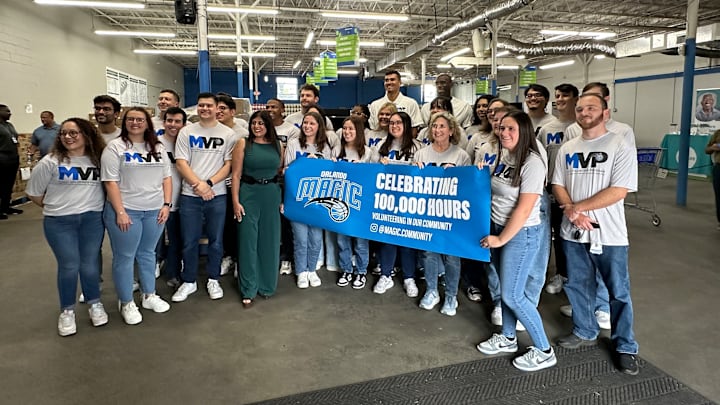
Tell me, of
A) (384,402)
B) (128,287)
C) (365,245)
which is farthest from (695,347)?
(128,287)

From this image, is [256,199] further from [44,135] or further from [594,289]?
[44,135]

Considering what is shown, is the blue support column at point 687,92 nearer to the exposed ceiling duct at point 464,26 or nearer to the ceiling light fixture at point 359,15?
the exposed ceiling duct at point 464,26

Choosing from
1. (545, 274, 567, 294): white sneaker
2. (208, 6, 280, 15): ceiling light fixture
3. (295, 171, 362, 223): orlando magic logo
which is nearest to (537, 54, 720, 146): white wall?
(208, 6, 280, 15): ceiling light fixture

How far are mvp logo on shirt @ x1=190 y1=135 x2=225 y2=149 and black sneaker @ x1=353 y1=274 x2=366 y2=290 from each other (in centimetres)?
168

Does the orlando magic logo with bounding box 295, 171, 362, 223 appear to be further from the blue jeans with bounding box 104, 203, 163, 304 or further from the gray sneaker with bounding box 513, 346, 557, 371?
the gray sneaker with bounding box 513, 346, 557, 371

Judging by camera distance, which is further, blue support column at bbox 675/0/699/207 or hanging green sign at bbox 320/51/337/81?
hanging green sign at bbox 320/51/337/81

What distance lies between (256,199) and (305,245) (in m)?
0.73

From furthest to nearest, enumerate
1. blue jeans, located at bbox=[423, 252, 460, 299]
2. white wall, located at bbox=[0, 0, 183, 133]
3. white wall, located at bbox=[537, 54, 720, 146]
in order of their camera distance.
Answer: white wall, located at bbox=[537, 54, 720, 146]
white wall, located at bbox=[0, 0, 183, 133]
blue jeans, located at bbox=[423, 252, 460, 299]

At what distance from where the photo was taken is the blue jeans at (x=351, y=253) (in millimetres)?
4184

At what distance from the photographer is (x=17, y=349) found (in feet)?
10.3

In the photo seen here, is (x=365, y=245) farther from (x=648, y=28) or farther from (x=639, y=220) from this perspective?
(x=648, y=28)

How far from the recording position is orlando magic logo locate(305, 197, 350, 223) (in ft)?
12.7

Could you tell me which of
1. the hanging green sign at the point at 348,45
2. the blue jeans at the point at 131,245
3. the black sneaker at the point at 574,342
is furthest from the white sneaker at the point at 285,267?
the hanging green sign at the point at 348,45

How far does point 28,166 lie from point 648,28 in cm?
1962
